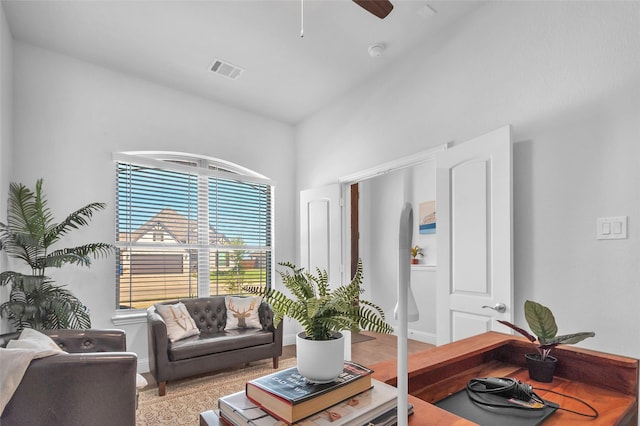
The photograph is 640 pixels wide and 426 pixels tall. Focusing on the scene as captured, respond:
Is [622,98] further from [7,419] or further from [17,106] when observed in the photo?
[17,106]

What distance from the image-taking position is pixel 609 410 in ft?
3.23

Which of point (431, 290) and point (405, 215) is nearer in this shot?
point (405, 215)

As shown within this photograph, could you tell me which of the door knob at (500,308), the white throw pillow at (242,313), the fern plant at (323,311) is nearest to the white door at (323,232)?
the white throw pillow at (242,313)

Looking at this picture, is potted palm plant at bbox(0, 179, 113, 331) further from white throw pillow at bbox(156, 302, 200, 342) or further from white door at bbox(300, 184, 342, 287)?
white door at bbox(300, 184, 342, 287)

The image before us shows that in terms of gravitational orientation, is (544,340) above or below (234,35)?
below

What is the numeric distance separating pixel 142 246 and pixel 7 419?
2367mm

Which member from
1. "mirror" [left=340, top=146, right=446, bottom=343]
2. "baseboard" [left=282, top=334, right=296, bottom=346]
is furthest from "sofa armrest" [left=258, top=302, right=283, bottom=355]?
"mirror" [left=340, top=146, right=446, bottom=343]

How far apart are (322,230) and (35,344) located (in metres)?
2.79

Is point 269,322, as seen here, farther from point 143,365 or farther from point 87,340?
point 87,340

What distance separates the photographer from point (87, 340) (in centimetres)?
230

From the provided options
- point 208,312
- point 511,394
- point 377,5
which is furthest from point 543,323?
point 208,312

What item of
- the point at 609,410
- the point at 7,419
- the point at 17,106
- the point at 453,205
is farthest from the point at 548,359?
the point at 17,106

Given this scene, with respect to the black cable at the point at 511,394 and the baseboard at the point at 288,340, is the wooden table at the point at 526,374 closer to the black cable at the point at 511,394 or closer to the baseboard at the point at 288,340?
the black cable at the point at 511,394

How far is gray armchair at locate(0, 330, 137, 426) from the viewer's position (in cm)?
144
